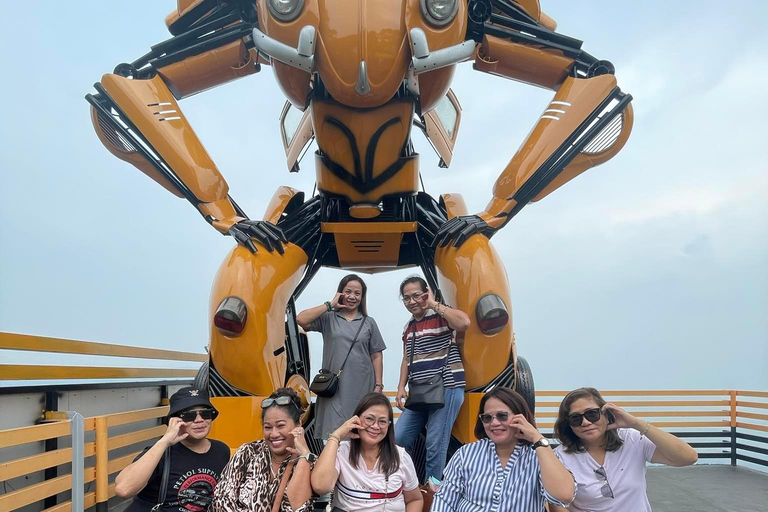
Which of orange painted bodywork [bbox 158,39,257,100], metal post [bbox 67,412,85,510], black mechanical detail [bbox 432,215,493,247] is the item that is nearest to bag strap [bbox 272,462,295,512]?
metal post [bbox 67,412,85,510]

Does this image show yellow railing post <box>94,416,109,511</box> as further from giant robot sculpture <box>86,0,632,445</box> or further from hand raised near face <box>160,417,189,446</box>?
hand raised near face <box>160,417,189,446</box>

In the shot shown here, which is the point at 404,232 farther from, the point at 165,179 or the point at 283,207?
the point at 165,179

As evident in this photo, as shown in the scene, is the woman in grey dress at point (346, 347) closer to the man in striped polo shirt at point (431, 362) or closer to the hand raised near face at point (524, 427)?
the man in striped polo shirt at point (431, 362)

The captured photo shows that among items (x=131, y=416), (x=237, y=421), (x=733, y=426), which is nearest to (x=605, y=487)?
(x=237, y=421)

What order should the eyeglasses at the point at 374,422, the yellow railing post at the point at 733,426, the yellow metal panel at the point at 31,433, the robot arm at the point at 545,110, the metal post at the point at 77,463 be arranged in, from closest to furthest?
the eyeglasses at the point at 374,422 < the yellow metal panel at the point at 31,433 < the metal post at the point at 77,463 < the robot arm at the point at 545,110 < the yellow railing post at the point at 733,426

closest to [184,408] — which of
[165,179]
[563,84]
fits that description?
[165,179]

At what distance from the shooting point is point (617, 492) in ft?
6.81

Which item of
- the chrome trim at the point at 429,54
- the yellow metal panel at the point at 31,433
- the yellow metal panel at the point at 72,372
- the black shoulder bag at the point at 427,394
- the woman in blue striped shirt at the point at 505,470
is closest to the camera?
the woman in blue striped shirt at the point at 505,470

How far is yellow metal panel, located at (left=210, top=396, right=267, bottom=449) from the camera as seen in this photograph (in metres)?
3.14

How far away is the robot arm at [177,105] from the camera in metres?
3.46

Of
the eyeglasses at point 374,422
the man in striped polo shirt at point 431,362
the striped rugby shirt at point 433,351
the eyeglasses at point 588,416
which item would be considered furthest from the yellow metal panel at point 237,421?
the eyeglasses at point 588,416

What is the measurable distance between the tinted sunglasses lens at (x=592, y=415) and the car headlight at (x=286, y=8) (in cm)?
239

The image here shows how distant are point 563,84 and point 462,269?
54.8 inches

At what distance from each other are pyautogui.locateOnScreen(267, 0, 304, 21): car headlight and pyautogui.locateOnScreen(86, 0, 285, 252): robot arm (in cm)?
51
